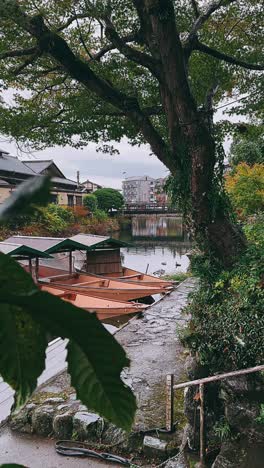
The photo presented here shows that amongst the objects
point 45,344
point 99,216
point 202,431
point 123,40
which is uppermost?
point 123,40

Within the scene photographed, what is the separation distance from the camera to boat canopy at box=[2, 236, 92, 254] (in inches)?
432

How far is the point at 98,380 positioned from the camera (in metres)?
0.37

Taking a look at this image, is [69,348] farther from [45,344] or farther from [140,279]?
[140,279]

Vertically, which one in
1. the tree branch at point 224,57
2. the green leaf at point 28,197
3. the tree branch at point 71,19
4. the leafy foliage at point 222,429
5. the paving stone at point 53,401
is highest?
the tree branch at point 71,19

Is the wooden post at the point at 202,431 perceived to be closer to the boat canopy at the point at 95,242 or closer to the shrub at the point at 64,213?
the boat canopy at the point at 95,242

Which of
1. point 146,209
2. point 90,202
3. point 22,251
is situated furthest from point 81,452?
point 146,209

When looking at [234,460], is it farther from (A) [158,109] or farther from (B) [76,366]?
(A) [158,109]

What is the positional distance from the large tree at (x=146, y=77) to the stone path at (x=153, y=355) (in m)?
1.96

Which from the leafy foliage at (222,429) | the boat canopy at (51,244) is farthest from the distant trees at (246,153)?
the leafy foliage at (222,429)

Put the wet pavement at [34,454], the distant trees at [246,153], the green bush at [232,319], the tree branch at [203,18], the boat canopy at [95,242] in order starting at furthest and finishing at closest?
the distant trees at [246,153], the boat canopy at [95,242], the tree branch at [203,18], the wet pavement at [34,454], the green bush at [232,319]

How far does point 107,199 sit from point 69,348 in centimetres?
3274

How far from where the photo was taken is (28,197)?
9.4 inches

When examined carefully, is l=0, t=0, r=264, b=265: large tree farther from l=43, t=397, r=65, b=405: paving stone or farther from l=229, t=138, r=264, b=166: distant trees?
l=229, t=138, r=264, b=166: distant trees

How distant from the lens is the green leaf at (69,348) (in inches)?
11.7
